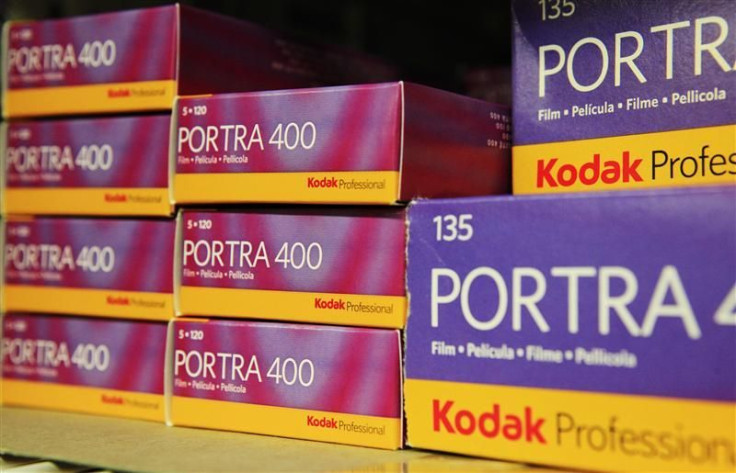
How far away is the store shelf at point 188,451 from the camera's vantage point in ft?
3.06

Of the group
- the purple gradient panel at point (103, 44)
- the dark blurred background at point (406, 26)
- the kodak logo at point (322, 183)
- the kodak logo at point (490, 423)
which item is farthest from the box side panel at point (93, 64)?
the kodak logo at point (490, 423)

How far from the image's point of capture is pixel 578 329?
0.89 meters

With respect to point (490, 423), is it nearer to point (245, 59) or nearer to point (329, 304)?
point (329, 304)

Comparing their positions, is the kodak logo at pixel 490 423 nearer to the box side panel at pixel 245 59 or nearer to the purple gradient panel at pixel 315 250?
the purple gradient panel at pixel 315 250

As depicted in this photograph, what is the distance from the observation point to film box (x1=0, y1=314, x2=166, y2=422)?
46.9 inches

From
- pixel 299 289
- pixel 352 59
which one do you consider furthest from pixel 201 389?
pixel 352 59

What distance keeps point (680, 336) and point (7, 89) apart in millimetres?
947

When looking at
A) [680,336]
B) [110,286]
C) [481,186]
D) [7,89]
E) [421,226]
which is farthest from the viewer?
[7,89]

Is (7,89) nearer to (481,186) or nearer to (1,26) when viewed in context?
(1,26)

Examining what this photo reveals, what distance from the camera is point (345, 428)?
104cm

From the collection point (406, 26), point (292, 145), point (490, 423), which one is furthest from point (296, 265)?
point (406, 26)

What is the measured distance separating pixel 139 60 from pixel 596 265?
639 millimetres

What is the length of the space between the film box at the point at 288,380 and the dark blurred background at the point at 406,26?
1.69 feet

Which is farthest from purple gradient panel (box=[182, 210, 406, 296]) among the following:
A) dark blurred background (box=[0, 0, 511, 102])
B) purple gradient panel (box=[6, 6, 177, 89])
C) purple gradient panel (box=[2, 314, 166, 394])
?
dark blurred background (box=[0, 0, 511, 102])
